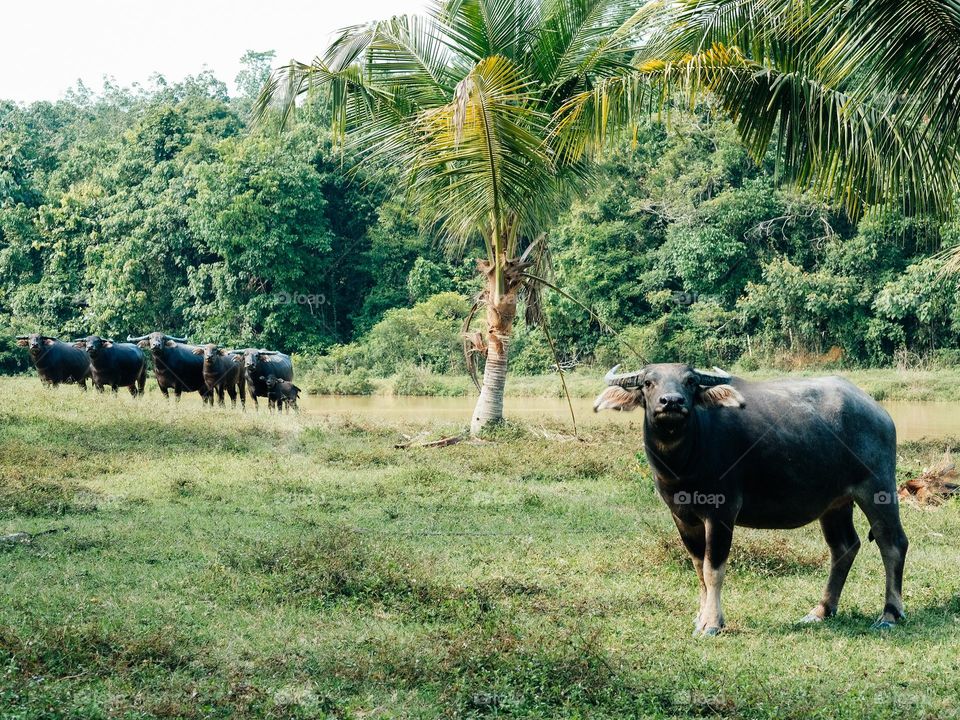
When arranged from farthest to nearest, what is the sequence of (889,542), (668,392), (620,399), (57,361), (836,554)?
(57,361), (836,554), (620,399), (889,542), (668,392)

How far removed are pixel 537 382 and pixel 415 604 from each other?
896 inches

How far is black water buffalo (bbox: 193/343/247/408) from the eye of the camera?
789 inches

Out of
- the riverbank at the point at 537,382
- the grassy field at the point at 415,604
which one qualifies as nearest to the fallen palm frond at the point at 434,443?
the grassy field at the point at 415,604

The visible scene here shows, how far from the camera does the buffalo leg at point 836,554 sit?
626cm

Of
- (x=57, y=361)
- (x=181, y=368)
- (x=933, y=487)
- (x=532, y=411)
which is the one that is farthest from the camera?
(x=532, y=411)

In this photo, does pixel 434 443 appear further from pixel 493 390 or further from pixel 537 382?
pixel 537 382

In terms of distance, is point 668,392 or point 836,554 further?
point 836,554

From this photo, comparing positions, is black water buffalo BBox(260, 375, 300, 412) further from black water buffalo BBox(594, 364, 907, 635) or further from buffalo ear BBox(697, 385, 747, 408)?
buffalo ear BBox(697, 385, 747, 408)

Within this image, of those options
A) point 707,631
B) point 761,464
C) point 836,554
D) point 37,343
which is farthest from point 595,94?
point 37,343

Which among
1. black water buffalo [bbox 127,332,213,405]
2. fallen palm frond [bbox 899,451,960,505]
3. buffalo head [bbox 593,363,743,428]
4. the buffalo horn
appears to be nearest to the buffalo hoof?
buffalo head [bbox 593,363,743,428]

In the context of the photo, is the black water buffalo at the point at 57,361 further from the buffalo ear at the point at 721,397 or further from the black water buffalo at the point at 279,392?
the buffalo ear at the point at 721,397

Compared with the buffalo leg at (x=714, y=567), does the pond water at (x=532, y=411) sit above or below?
below

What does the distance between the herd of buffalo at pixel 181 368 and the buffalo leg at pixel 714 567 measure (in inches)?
586

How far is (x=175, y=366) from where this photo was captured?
20.5 meters
